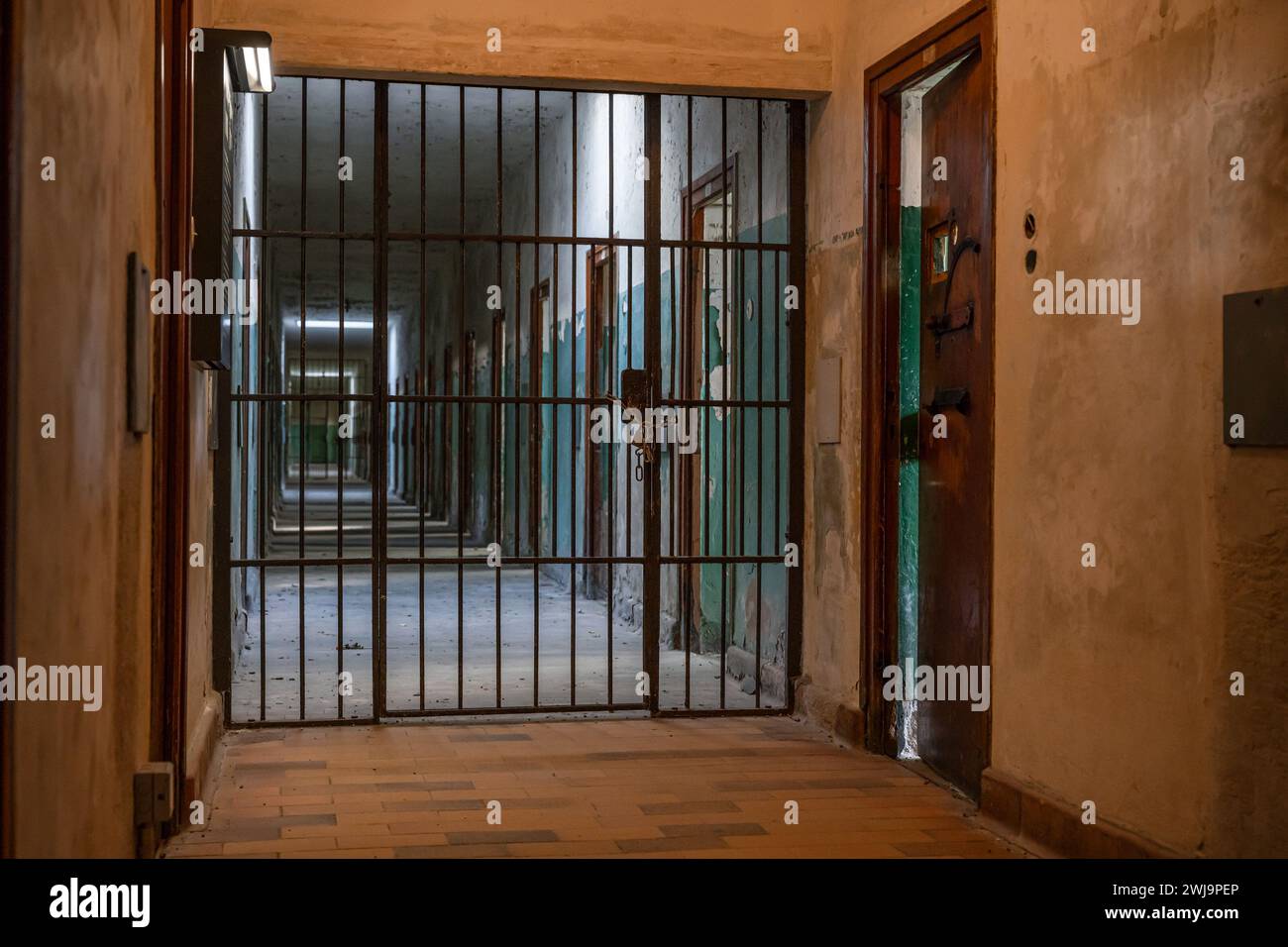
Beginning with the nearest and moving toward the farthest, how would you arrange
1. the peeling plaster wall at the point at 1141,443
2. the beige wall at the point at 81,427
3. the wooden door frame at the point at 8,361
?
the wooden door frame at the point at 8,361 → the beige wall at the point at 81,427 → the peeling plaster wall at the point at 1141,443

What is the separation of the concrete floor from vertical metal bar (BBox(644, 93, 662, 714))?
0.34m

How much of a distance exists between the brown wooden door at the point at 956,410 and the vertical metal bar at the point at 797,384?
3.06ft

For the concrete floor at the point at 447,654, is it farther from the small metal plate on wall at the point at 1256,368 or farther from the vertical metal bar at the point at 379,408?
the small metal plate on wall at the point at 1256,368

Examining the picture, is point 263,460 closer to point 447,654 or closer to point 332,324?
point 447,654

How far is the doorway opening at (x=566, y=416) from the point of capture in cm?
561

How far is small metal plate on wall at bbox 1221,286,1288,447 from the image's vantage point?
2914mm

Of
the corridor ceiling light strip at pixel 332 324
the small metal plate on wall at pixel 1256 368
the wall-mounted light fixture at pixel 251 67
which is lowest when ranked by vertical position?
the small metal plate on wall at pixel 1256 368

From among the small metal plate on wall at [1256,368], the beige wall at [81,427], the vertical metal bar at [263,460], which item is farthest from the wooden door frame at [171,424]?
the small metal plate on wall at [1256,368]

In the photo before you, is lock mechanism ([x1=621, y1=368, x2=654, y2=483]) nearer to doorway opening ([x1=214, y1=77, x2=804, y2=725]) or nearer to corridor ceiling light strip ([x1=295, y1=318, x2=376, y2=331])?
doorway opening ([x1=214, y1=77, x2=804, y2=725])

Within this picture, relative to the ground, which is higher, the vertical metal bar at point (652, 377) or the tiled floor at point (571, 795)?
the vertical metal bar at point (652, 377)

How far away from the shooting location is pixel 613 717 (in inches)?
227

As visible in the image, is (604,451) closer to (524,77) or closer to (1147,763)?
(524,77)

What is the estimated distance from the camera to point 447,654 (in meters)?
7.50
